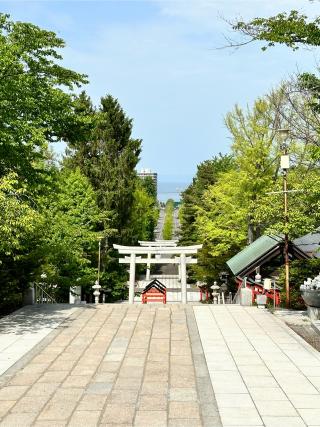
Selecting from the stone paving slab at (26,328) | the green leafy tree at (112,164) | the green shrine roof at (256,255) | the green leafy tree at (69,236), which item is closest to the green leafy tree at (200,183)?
the green leafy tree at (112,164)

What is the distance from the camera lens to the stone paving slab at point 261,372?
22.5 ft

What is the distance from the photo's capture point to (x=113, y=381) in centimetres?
845

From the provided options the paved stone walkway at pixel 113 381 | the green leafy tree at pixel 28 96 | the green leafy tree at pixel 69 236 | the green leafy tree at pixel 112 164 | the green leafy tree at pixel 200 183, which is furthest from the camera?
the green leafy tree at pixel 200 183

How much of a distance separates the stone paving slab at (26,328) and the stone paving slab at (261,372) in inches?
157

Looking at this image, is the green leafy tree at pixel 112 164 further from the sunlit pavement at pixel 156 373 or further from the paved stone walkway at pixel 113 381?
the paved stone walkway at pixel 113 381

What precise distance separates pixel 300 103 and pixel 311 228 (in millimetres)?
15365

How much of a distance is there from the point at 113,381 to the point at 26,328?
5584 mm

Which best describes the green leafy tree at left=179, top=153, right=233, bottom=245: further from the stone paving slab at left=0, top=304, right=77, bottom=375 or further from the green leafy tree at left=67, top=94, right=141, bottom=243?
the stone paving slab at left=0, top=304, right=77, bottom=375

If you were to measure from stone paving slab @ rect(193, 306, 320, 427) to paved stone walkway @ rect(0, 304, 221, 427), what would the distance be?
0.29m

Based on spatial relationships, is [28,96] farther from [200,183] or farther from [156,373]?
[200,183]

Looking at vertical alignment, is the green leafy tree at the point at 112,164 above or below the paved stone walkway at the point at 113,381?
above

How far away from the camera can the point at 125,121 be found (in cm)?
4034

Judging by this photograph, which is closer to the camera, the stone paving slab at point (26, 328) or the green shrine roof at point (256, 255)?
the stone paving slab at point (26, 328)

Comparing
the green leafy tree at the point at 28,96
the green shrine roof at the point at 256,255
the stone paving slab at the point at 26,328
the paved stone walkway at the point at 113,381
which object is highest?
the green leafy tree at the point at 28,96
